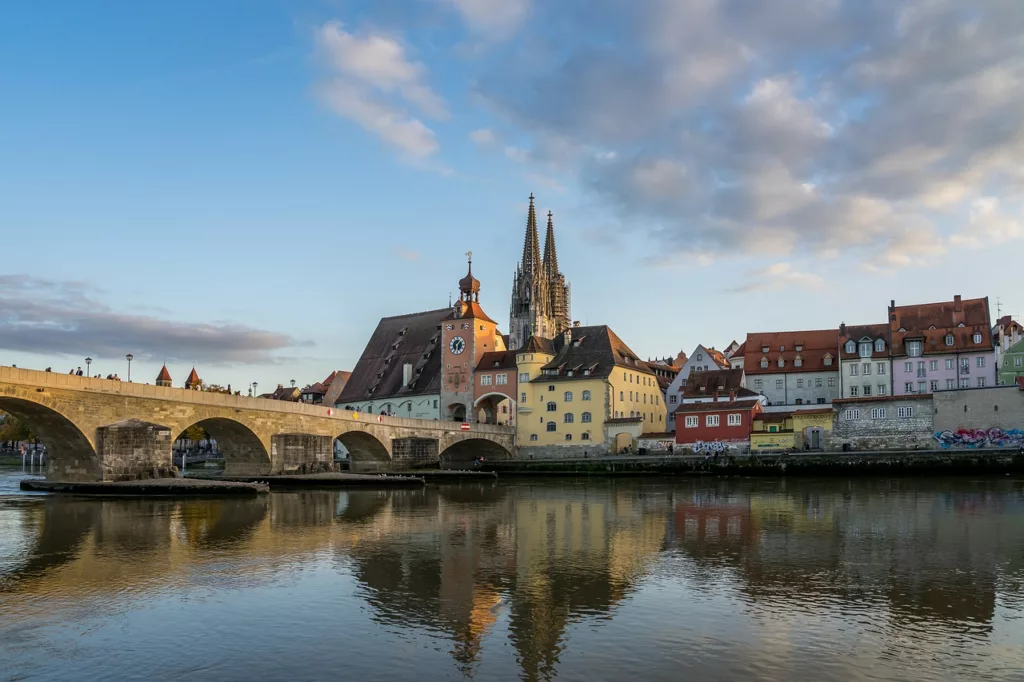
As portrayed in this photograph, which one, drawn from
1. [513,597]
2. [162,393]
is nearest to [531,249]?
[162,393]

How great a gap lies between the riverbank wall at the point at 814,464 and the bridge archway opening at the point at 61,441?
3636cm

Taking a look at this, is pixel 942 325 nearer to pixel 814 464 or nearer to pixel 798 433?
pixel 798 433

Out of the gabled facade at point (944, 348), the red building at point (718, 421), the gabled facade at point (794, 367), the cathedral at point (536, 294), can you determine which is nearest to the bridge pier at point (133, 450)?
the red building at point (718, 421)

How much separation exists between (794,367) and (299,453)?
4474 centimetres

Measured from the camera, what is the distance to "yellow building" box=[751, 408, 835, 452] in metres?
63.4

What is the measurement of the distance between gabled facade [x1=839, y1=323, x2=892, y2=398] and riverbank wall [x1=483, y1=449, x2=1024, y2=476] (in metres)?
14.8

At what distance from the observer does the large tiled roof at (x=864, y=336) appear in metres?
71.2

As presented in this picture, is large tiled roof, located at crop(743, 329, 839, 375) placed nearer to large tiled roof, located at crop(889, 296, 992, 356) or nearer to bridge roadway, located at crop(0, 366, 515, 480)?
large tiled roof, located at crop(889, 296, 992, 356)

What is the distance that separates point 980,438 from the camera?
57719mm

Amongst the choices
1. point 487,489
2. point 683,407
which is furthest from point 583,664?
point 683,407

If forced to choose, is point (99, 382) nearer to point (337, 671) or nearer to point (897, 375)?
point (337, 671)

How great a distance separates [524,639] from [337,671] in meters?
2.87

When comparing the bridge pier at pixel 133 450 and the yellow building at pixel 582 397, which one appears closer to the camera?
the bridge pier at pixel 133 450

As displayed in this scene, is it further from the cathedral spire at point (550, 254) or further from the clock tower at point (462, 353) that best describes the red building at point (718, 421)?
the cathedral spire at point (550, 254)
